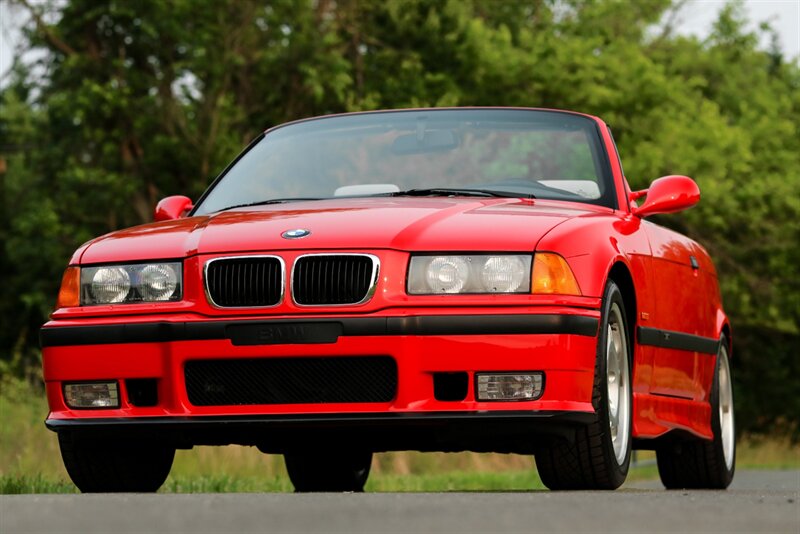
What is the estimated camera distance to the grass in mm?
9516

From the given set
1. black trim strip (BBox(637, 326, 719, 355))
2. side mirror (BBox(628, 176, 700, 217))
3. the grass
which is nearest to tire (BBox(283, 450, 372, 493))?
the grass

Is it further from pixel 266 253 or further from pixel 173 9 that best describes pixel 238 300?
pixel 173 9

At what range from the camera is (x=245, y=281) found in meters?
6.23

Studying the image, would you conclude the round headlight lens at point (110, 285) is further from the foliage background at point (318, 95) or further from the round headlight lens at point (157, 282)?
the foliage background at point (318, 95)

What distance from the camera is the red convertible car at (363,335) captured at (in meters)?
6.03

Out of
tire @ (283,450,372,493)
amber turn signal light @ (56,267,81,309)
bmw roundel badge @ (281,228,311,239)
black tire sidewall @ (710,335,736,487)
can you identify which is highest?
bmw roundel badge @ (281,228,311,239)

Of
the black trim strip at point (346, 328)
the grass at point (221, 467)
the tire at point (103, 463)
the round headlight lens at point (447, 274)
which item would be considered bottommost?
the grass at point (221, 467)

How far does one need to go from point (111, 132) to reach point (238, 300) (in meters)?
25.5

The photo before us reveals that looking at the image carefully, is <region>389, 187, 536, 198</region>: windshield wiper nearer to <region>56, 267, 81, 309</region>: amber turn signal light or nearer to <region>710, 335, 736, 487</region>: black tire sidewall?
<region>56, 267, 81, 309</region>: amber turn signal light

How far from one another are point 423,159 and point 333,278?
1.70 m

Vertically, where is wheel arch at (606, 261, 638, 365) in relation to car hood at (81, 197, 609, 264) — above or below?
below

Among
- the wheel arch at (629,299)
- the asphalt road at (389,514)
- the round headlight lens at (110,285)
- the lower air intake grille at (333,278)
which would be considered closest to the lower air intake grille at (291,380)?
the lower air intake grille at (333,278)

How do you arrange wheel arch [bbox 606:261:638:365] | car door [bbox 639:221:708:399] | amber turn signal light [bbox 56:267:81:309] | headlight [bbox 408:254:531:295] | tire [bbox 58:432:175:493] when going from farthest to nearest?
car door [bbox 639:221:708:399] < wheel arch [bbox 606:261:638:365] < tire [bbox 58:432:175:493] < amber turn signal light [bbox 56:267:81:309] < headlight [bbox 408:254:531:295]

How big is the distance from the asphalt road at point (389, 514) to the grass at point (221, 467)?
3190mm
